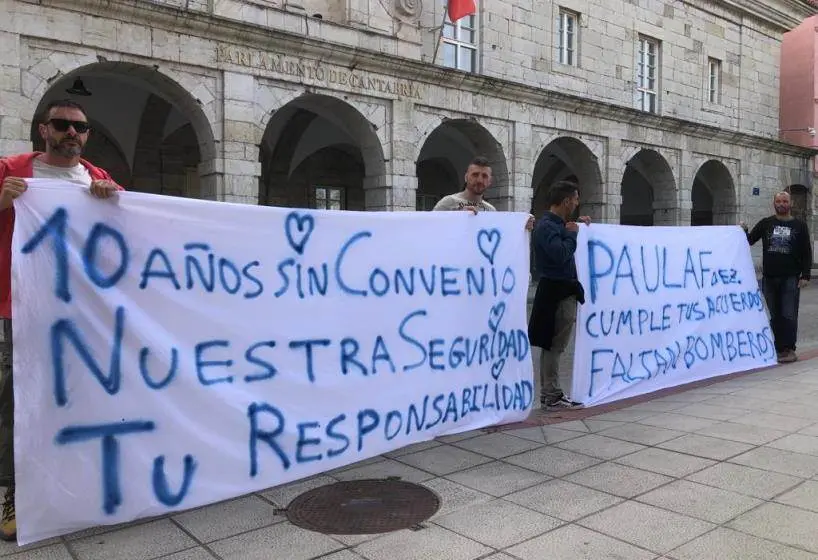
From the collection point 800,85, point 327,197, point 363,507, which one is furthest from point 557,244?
point 800,85

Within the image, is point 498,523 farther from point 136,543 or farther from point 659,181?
point 659,181

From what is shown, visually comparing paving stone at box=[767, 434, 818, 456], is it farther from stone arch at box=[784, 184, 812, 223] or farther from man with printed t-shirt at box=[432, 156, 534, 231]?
stone arch at box=[784, 184, 812, 223]

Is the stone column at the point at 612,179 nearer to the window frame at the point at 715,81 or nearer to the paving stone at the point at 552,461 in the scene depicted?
A: the window frame at the point at 715,81

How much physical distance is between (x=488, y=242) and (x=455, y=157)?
1562 centimetres

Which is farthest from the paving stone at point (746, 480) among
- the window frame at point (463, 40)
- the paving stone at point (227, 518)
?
the window frame at point (463, 40)

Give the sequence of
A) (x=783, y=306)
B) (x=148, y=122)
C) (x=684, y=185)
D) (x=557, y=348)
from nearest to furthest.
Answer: (x=557, y=348) < (x=783, y=306) < (x=148, y=122) < (x=684, y=185)

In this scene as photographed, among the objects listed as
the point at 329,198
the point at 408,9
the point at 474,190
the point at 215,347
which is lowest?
the point at 215,347

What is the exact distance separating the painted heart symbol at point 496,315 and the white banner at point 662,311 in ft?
2.72

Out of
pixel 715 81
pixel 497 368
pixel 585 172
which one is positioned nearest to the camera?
pixel 497 368

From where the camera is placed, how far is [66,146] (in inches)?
125

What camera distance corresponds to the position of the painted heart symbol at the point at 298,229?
146 inches

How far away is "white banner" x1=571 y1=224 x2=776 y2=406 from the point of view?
213 inches

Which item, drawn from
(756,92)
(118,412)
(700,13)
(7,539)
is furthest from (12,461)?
(756,92)

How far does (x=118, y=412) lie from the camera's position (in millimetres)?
3043
